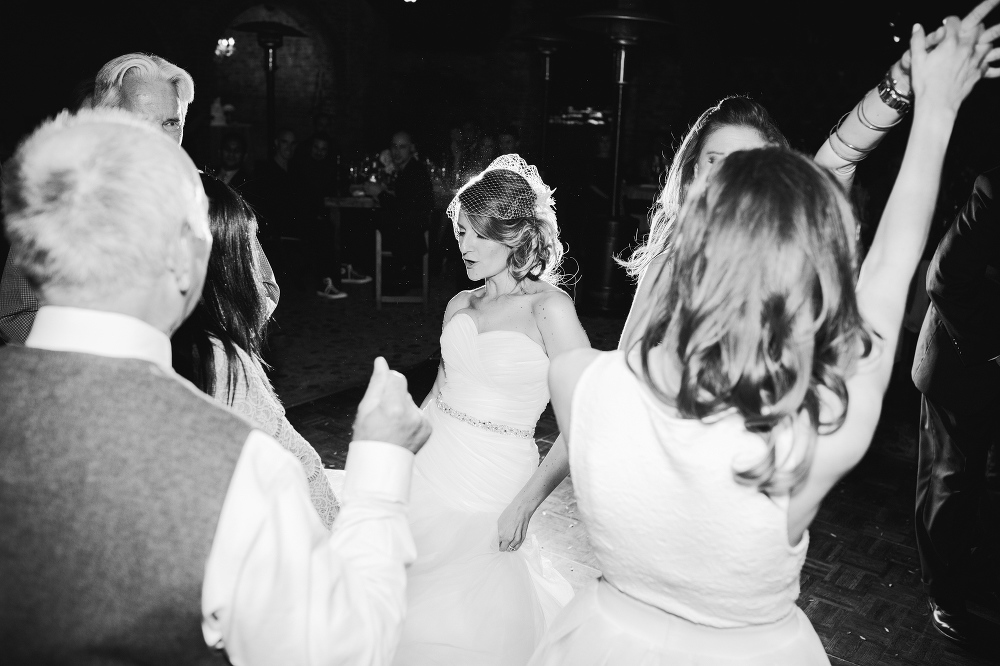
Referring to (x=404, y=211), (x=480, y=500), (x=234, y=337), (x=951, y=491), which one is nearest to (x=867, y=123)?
(x=234, y=337)

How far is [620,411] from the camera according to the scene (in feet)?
3.75

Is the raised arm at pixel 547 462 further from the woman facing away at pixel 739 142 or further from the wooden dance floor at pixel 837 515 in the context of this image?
the wooden dance floor at pixel 837 515

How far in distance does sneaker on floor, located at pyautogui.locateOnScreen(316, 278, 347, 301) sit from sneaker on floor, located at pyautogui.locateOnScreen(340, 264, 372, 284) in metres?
0.43

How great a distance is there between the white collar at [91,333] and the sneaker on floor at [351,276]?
7756 millimetres

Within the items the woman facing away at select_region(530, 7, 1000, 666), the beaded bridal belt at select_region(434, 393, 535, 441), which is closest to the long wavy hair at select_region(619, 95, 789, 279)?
the beaded bridal belt at select_region(434, 393, 535, 441)

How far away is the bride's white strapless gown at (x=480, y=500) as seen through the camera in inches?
84.7

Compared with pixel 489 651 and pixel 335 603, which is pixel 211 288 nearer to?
pixel 335 603

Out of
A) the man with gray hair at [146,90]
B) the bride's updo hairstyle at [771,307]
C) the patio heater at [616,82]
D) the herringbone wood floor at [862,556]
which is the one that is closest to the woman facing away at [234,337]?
the man with gray hair at [146,90]

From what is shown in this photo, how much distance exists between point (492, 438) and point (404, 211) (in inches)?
211

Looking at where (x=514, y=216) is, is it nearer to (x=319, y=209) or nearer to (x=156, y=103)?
(x=156, y=103)

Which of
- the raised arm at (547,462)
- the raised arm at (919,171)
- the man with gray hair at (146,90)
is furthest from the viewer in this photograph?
the man with gray hair at (146,90)

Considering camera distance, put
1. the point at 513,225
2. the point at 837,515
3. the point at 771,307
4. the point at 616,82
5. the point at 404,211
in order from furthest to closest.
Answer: the point at 404,211
the point at 616,82
the point at 837,515
the point at 513,225
the point at 771,307

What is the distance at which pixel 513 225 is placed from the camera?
256 centimetres

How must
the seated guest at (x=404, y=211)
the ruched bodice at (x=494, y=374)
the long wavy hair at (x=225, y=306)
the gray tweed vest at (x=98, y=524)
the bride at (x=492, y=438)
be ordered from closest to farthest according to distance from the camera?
the gray tweed vest at (x=98, y=524) → the long wavy hair at (x=225, y=306) → the bride at (x=492, y=438) → the ruched bodice at (x=494, y=374) → the seated guest at (x=404, y=211)
